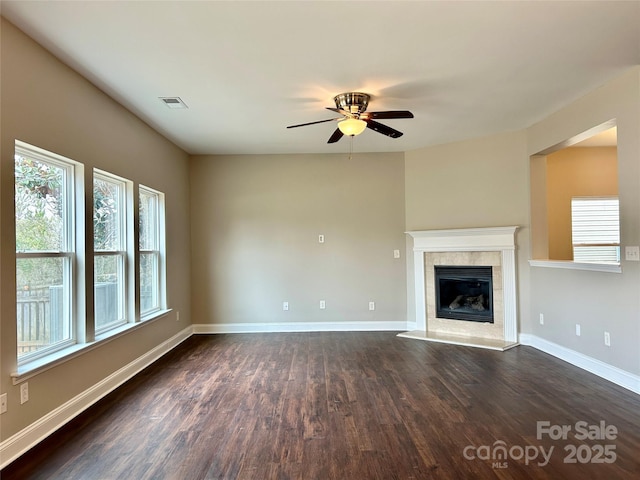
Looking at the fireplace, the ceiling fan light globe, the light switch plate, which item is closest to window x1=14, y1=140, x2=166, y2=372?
the ceiling fan light globe

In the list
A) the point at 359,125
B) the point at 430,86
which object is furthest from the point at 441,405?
the point at 430,86

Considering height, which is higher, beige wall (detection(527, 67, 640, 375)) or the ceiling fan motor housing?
the ceiling fan motor housing

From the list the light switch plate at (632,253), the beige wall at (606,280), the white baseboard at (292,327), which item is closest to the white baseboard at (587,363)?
the beige wall at (606,280)

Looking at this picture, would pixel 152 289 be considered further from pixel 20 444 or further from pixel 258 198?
pixel 20 444

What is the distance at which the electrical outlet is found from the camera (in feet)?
7.30

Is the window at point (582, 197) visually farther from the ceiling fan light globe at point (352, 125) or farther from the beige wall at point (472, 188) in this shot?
the ceiling fan light globe at point (352, 125)

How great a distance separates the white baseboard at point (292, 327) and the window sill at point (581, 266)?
81.6 inches

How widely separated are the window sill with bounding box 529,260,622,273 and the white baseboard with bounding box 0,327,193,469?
15.5ft

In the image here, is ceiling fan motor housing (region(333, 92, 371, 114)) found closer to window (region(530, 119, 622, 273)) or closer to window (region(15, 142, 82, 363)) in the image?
window (region(15, 142, 82, 363))

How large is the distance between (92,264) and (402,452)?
2.81 meters

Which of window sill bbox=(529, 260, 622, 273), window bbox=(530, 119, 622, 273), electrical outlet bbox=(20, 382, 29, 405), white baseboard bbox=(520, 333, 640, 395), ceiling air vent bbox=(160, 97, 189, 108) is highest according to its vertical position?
ceiling air vent bbox=(160, 97, 189, 108)

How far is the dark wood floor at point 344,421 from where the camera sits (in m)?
2.03

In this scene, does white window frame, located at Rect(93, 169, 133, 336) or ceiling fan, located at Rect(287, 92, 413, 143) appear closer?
ceiling fan, located at Rect(287, 92, 413, 143)

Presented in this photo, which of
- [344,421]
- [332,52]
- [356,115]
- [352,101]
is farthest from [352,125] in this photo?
[344,421]
